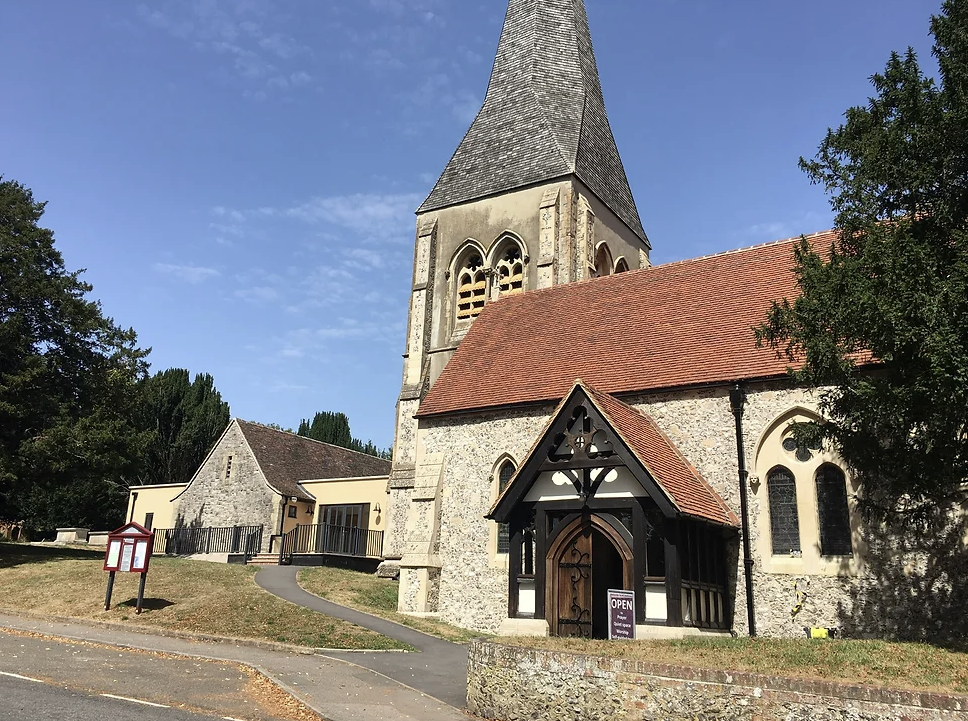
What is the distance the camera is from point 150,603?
17641 mm

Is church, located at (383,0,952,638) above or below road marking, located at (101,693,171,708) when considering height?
above

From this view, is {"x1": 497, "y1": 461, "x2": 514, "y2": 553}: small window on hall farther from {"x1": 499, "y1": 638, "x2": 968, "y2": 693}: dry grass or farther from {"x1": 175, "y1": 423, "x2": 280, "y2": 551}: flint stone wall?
{"x1": 175, "y1": 423, "x2": 280, "y2": 551}: flint stone wall

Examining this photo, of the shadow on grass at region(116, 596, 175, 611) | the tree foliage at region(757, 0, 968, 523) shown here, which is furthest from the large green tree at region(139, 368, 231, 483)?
the tree foliage at region(757, 0, 968, 523)

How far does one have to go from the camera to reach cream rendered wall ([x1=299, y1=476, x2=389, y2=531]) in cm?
3381

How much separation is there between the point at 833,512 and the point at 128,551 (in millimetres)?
14733

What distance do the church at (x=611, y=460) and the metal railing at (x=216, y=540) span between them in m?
7.97

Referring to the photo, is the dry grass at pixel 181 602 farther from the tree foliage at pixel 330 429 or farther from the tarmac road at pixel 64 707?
the tree foliage at pixel 330 429

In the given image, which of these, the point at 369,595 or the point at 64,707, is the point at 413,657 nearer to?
the point at 64,707

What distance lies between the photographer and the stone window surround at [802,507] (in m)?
14.3

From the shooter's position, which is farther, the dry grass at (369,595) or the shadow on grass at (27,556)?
the shadow on grass at (27,556)

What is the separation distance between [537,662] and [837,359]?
6.16 meters

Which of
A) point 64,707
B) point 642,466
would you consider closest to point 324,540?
point 642,466

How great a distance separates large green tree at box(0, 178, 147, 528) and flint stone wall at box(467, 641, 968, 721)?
1949cm

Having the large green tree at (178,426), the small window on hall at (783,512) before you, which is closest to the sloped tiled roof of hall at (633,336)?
the small window on hall at (783,512)
